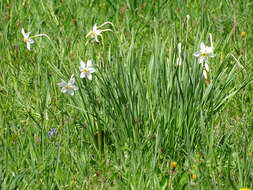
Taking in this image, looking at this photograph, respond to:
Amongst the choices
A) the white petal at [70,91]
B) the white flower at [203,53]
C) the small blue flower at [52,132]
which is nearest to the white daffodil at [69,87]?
the white petal at [70,91]

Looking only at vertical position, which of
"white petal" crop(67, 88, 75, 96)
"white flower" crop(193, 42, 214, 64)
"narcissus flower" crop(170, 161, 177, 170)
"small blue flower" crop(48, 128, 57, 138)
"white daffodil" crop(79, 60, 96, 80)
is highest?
"white flower" crop(193, 42, 214, 64)

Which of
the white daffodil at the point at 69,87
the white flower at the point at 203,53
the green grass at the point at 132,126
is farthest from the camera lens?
the white daffodil at the point at 69,87

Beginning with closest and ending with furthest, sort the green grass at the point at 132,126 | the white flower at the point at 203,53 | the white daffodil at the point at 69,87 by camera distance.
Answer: the green grass at the point at 132,126 → the white flower at the point at 203,53 → the white daffodil at the point at 69,87

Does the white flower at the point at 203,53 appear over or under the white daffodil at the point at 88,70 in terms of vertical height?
over

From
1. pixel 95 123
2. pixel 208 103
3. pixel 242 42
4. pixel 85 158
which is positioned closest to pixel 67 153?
pixel 85 158

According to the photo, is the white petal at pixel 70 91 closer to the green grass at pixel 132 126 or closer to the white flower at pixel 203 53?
the green grass at pixel 132 126

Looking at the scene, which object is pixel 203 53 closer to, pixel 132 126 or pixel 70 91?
pixel 132 126

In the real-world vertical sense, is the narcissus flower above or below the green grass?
below

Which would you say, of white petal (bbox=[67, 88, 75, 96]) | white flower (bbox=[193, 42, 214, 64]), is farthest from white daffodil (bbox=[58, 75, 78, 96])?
white flower (bbox=[193, 42, 214, 64])

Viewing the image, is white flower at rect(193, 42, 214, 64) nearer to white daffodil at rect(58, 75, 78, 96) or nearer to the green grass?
the green grass

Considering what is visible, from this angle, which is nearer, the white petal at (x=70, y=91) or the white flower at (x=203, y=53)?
the white flower at (x=203, y=53)

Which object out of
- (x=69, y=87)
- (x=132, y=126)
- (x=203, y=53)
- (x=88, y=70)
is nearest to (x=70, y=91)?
(x=69, y=87)

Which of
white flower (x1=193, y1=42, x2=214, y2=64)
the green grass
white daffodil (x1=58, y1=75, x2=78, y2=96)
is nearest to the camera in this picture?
the green grass

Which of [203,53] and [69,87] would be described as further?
[69,87]
